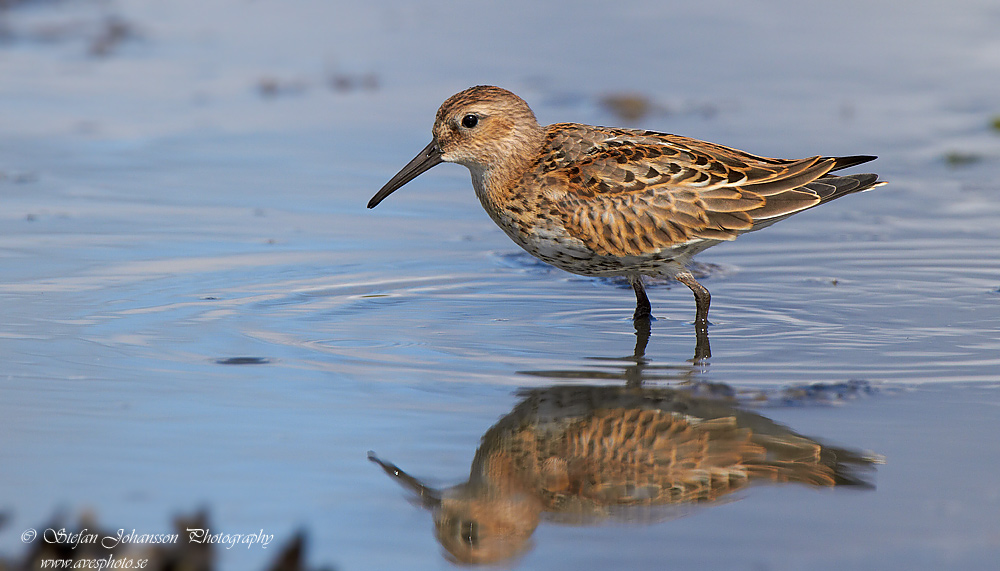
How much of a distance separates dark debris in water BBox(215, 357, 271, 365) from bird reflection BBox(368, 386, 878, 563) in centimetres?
154

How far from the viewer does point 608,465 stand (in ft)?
18.5

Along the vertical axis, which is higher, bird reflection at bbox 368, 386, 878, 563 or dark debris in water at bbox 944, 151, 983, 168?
dark debris in water at bbox 944, 151, 983, 168

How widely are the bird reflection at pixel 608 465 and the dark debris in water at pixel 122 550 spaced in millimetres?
955

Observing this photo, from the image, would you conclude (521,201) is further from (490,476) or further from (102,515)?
(102,515)

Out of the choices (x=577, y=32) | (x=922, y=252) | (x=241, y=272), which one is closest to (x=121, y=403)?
(x=241, y=272)

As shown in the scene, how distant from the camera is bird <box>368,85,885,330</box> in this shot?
7.84 m

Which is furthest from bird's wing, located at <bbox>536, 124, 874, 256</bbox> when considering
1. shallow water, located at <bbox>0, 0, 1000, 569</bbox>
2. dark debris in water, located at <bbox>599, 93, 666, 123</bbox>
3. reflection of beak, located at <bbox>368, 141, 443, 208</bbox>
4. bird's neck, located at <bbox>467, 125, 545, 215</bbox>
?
dark debris in water, located at <bbox>599, 93, 666, 123</bbox>

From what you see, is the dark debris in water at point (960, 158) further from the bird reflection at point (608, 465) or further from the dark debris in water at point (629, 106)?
the bird reflection at point (608, 465)

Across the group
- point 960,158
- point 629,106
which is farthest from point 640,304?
point 629,106

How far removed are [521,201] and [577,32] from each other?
28.9 ft

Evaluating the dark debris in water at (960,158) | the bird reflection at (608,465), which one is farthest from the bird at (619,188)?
the dark debris in water at (960,158)

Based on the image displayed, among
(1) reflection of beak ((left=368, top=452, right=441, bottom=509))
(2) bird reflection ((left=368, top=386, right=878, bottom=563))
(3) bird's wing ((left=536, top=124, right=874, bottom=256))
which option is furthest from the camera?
(3) bird's wing ((left=536, top=124, right=874, bottom=256))

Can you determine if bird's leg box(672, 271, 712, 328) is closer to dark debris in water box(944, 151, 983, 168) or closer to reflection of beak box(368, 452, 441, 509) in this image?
reflection of beak box(368, 452, 441, 509)

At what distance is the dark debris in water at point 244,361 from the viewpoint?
6922 mm
